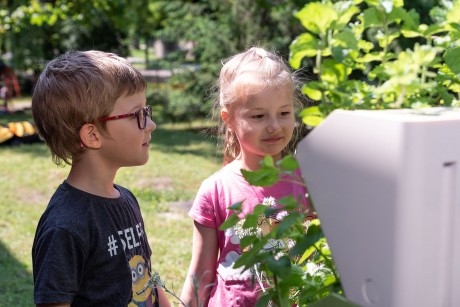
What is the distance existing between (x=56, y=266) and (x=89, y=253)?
0.13 m

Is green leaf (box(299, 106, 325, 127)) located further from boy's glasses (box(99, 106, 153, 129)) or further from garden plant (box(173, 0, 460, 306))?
boy's glasses (box(99, 106, 153, 129))

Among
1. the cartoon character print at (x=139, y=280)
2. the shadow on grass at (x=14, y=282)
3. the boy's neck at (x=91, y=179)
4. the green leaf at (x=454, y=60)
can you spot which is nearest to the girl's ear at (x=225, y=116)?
the boy's neck at (x=91, y=179)

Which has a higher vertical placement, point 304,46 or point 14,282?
point 304,46

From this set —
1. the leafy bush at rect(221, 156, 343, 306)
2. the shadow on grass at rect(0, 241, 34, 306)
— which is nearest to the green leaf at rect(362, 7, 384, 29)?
the leafy bush at rect(221, 156, 343, 306)

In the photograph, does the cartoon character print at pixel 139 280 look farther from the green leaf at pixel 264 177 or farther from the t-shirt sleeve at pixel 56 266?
the green leaf at pixel 264 177

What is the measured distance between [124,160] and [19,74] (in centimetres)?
2240

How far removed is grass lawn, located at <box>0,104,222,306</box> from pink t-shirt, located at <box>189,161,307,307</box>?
4.00ft

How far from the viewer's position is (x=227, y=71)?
8.66 feet

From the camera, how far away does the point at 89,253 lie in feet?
6.62

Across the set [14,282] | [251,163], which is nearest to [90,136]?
[251,163]

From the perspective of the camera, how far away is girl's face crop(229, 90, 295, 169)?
2.46 metres

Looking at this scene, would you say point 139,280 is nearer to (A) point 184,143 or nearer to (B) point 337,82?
(B) point 337,82

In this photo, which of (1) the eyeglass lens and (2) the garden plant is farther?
(1) the eyeglass lens

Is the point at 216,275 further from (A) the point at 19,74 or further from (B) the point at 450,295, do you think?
(A) the point at 19,74
